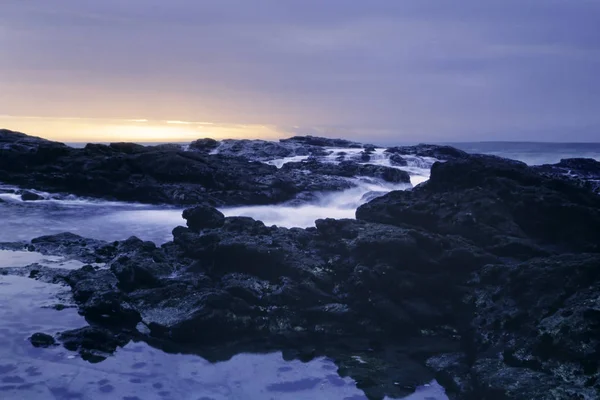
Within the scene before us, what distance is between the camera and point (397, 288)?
10.6m

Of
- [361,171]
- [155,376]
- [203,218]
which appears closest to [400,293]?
[155,376]

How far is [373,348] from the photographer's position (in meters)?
9.44

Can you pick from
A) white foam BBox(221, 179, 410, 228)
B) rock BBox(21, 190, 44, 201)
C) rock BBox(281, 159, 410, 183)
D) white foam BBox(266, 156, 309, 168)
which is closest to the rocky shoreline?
Answer: white foam BBox(221, 179, 410, 228)

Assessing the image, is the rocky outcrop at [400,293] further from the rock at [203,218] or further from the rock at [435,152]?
the rock at [435,152]

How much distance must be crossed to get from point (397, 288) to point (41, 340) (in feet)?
21.1

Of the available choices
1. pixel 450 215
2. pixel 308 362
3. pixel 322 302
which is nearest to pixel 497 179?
pixel 450 215

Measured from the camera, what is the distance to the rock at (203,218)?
51.1 ft

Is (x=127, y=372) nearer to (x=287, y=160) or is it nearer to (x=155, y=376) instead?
(x=155, y=376)

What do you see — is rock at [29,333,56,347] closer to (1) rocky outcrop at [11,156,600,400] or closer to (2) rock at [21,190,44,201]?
(1) rocky outcrop at [11,156,600,400]

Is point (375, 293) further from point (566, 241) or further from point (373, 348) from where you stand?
point (566, 241)

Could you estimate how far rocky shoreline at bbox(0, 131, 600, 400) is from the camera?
8.21 m

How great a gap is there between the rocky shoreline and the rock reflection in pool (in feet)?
0.91

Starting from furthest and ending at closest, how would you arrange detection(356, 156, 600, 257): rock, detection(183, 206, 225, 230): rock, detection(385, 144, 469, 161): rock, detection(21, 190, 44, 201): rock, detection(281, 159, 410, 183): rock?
detection(385, 144, 469, 161): rock < detection(281, 159, 410, 183): rock < detection(21, 190, 44, 201): rock < detection(183, 206, 225, 230): rock < detection(356, 156, 600, 257): rock

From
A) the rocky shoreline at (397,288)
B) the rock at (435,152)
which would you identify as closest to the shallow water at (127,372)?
the rocky shoreline at (397,288)
